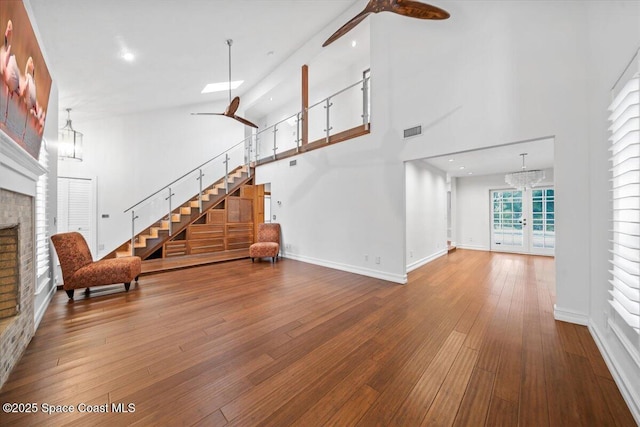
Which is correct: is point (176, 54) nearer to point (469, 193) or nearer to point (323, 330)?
point (323, 330)

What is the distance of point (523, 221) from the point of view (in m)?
7.32

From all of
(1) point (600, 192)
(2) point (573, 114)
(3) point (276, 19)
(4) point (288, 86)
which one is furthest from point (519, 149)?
(4) point (288, 86)

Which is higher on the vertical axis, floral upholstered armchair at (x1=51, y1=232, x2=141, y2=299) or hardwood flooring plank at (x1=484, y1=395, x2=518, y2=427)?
floral upholstered armchair at (x1=51, y1=232, x2=141, y2=299)

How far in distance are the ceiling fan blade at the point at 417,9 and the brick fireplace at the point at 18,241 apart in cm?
360

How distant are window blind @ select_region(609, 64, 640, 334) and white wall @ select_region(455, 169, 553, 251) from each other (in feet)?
21.5

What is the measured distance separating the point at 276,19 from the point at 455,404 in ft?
20.5

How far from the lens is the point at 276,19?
4.76 m

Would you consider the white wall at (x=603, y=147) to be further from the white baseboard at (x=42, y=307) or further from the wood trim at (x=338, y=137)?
the white baseboard at (x=42, y=307)

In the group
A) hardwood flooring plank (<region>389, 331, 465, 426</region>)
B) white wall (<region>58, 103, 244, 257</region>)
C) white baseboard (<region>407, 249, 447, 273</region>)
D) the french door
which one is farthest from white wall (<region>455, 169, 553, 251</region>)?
white wall (<region>58, 103, 244, 257</region>)

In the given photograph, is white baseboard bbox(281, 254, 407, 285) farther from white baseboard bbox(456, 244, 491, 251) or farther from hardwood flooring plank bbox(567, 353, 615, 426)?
white baseboard bbox(456, 244, 491, 251)

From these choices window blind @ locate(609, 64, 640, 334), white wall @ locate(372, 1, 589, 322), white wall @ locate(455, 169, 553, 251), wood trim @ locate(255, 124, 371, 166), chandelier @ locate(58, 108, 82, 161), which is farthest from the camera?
white wall @ locate(455, 169, 553, 251)

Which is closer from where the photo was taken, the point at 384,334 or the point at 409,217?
the point at 384,334

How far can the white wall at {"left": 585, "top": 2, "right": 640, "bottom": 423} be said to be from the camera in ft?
5.84

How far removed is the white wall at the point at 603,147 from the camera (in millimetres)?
1779
